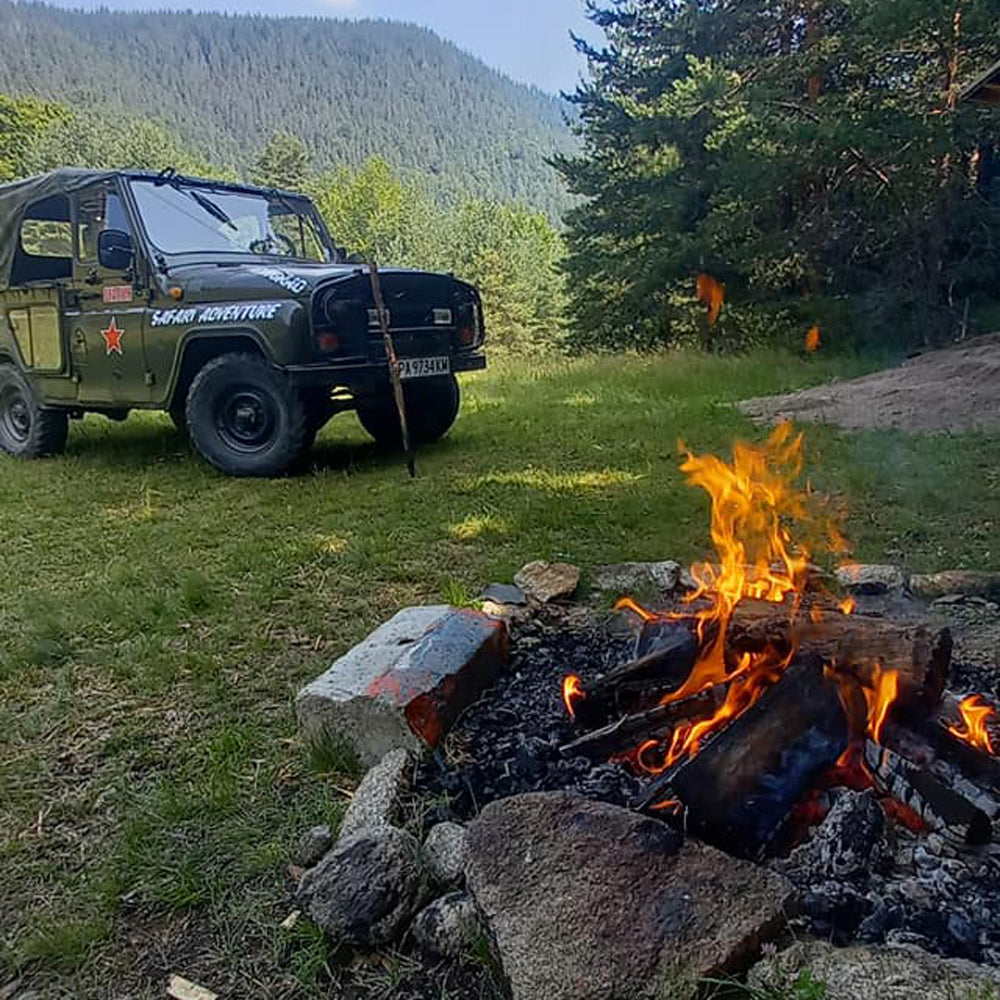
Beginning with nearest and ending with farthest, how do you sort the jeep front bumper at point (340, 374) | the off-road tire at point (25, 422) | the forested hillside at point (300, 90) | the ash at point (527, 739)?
the ash at point (527, 739) → the jeep front bumper at point (340, 374) → the off-road tire at point (25, 422) → the forested hillside at point (300, 90)

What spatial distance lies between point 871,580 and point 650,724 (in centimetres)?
160

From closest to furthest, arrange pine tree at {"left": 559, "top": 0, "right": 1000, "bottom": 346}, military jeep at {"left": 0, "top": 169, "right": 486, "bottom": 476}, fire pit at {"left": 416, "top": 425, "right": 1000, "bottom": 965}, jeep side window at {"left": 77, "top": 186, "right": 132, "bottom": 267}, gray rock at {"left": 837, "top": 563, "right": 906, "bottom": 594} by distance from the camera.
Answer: fire pit at {"left": 416, "top": 425, "right": 1000, "bottom": 965} → gray rock at {"left": 837, "top": 563, "right": 906, "bottom": 594} → military jeep at {"left": 0, "top": 169, "right": 486, "bottom": 476} → jeep side window at {"left": 77, "top": 186, "right": 132, "bottom": 267} → pine tree at {"left": 559, "top": 0, "right": 1000, "bottom": 346}

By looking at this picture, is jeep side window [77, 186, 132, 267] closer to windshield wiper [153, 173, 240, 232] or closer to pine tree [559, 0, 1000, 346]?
windshield wiper [153, 173, 240, 232]

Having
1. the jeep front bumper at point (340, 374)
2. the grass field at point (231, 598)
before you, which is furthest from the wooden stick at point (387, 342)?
the grass field at point (231, 598)

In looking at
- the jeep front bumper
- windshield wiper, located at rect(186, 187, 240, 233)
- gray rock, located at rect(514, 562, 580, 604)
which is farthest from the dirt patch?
windshield wiper, located at rect(186, 187, 240, 233)

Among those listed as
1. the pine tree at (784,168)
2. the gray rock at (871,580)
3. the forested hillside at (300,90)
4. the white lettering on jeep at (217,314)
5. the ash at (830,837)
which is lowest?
the ash at (830,837)

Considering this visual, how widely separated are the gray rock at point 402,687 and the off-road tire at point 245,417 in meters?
3.23

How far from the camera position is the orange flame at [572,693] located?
219 cm

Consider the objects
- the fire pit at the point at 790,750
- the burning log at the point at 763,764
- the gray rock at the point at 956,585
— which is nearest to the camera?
the fire pit at the point at 790,750

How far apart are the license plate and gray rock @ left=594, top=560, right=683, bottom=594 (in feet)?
8.23

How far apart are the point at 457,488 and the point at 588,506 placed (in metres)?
0.92

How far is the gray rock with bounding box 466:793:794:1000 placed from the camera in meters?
1.34

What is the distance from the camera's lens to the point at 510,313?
35312 mm

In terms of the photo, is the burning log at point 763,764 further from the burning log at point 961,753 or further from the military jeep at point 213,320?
the military jeep at point 213,320
